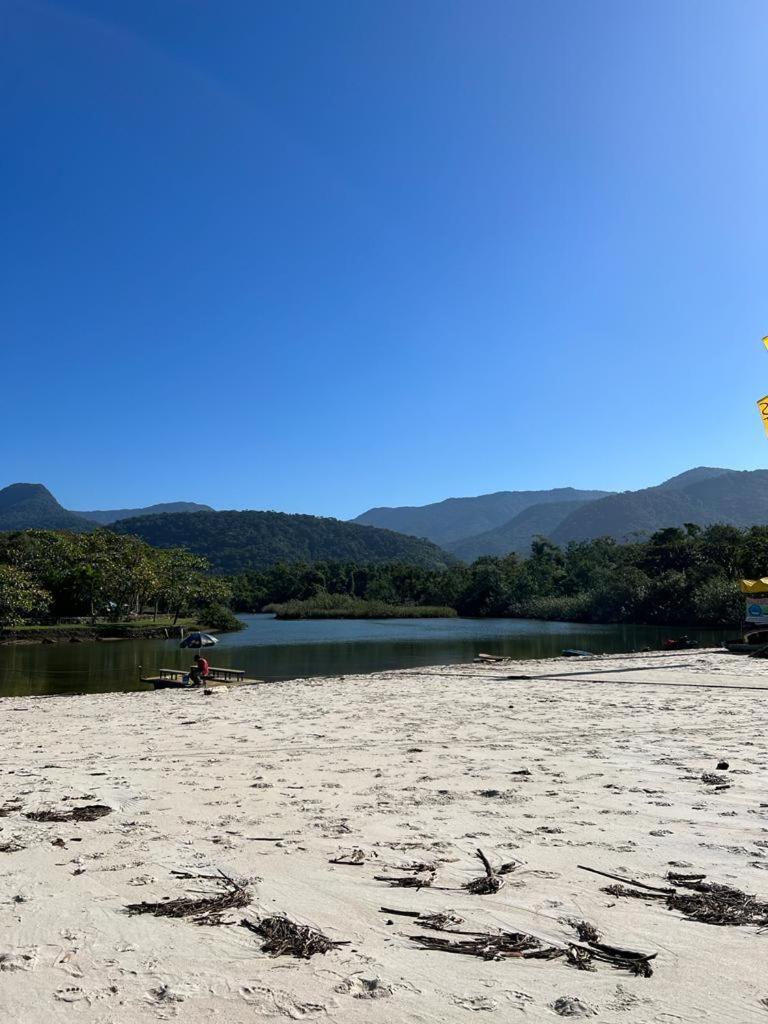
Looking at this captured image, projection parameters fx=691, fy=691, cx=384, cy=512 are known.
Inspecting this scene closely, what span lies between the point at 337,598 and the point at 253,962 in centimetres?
9034

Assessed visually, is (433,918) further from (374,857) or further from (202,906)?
(202,906)

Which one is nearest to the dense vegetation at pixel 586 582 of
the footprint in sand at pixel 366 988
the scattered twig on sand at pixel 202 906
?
the scattered twig on sand at pixel 202 906

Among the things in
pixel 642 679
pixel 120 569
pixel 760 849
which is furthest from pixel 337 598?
pixel 760 849

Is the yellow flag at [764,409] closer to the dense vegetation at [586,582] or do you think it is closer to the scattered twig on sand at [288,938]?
the scattered twig on sand at [288,938]

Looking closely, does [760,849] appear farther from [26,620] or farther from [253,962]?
[26,620]

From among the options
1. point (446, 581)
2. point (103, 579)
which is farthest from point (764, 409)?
point (446, 581)

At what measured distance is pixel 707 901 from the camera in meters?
3.95

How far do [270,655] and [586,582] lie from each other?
203 feet

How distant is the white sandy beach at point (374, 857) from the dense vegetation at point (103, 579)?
43104 mm

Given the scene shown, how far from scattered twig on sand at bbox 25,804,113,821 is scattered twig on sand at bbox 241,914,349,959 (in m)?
2.68

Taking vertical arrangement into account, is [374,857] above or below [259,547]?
below

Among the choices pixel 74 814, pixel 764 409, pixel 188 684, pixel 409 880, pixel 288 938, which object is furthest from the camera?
pixel 188 684

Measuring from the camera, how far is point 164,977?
326 cm

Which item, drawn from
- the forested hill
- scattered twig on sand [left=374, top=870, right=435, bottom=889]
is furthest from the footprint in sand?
the forested hill
